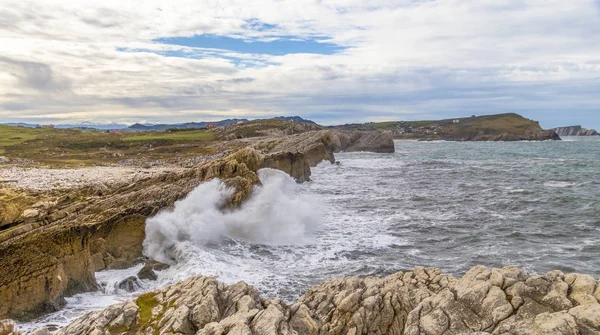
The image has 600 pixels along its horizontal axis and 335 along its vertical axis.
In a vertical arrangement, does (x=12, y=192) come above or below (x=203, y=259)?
above

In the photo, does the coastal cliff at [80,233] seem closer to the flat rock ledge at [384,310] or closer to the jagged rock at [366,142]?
the flat rock ledge at [384,310]

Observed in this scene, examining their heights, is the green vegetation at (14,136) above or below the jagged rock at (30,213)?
above

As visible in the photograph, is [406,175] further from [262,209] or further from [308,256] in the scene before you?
[308,256]

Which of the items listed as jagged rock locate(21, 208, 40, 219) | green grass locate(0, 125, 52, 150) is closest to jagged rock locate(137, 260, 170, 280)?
jagged rock locate(21, 208, 40, 219)

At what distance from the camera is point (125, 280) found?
60.0 feet

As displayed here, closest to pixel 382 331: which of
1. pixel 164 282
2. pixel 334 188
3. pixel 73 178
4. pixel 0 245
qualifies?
pixel 164 282

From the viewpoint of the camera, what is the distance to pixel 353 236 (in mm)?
27266

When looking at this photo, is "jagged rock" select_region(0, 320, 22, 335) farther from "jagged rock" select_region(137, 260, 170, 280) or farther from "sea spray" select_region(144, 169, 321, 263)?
"sea spray" select_region(144, 169, 321, 263)

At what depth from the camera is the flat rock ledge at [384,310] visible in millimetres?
10398

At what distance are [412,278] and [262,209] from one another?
15.7 metres

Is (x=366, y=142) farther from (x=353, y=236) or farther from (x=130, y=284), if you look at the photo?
(x=130, y=284)

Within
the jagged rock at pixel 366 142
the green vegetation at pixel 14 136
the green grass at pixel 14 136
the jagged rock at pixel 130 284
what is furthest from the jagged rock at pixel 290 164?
the jagged rock at pixel 366 142

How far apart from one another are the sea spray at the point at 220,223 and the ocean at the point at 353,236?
68 mm

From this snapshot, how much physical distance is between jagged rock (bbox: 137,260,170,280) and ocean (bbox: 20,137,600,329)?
0.41 metres
